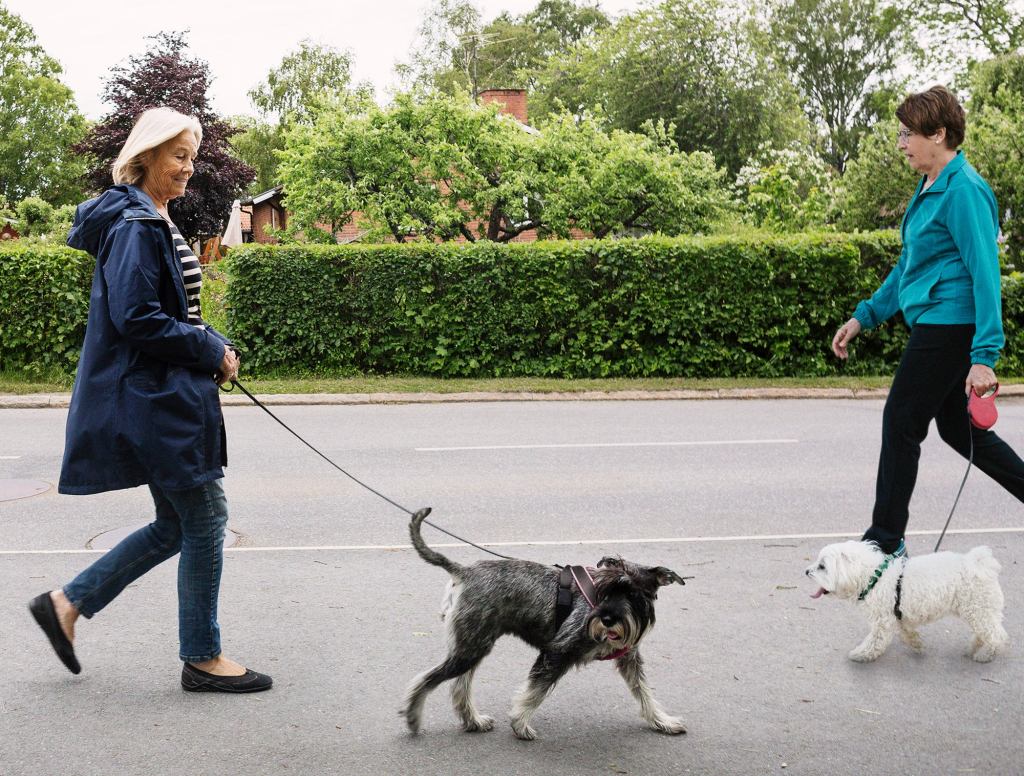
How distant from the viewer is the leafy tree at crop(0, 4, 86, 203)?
6316 centimetres

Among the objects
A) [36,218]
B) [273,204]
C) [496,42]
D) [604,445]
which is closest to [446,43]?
[496,42]

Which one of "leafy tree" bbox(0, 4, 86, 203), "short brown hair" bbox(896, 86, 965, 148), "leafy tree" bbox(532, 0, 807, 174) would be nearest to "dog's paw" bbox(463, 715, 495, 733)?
"short brown hair" bbox(896, 86, 965, 148)

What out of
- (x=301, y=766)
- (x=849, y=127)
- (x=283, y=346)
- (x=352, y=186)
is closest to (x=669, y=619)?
(x=301, y=766)

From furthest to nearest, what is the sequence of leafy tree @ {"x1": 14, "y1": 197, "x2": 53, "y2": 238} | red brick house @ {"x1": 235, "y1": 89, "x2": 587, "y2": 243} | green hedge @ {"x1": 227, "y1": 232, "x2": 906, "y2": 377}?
1. leafy tree @ {"x1": 14, "y1": 197, "x2": 53, "y2": 238}
2. red brick house @ {"x1": 235, "y1": 89, "x2": 587, "y2": 243}
3. green hedge @ {"x1": 227, "y1": 232, "x2": 906, "y2": 377}

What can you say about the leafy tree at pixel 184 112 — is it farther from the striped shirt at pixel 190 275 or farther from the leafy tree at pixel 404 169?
the striped shirt at pixel 190 275

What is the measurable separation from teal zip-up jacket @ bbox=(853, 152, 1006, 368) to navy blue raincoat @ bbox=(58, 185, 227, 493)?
10.2 feet

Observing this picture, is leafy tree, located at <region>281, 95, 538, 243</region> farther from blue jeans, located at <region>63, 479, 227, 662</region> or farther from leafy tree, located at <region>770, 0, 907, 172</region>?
leafy tree, located at <region>770, 0, 907, 172</region>

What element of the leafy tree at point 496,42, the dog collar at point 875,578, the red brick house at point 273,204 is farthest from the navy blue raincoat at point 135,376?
the leafy tree at point 496,42

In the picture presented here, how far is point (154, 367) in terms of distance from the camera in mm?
3578

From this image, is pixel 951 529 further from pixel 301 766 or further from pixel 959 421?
pixel 301 766

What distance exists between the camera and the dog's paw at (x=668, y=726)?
11.6 feet

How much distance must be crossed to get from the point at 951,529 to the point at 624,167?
15697 millimetres

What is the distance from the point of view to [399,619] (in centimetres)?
468

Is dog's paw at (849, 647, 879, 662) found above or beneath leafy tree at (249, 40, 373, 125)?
beneath
